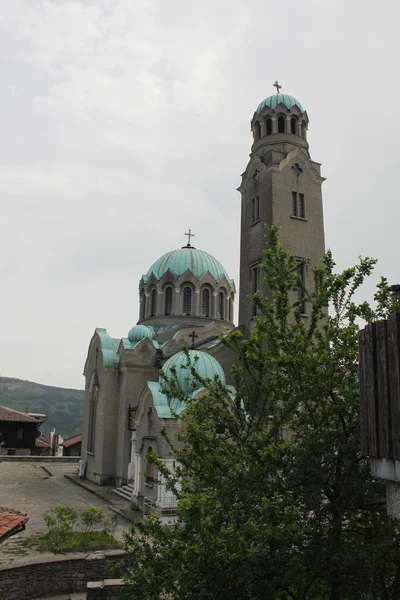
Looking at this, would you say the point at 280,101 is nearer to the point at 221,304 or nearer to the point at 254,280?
the point at 254,280

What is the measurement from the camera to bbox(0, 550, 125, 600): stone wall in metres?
10.1

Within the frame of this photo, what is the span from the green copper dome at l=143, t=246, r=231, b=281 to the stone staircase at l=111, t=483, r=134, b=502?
12.5 metres

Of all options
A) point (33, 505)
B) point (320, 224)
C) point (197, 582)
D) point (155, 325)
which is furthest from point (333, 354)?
point (155, 325)

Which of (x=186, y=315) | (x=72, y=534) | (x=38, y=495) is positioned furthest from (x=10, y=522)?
(x=186, y=315)

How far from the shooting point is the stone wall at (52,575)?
33.2ft

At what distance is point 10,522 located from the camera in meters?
8.83

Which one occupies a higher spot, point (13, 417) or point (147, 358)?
point (147, 358)

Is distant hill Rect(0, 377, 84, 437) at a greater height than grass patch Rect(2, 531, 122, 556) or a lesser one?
greater

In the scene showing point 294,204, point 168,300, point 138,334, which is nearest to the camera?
point 294,204

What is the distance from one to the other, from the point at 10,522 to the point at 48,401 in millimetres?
158604

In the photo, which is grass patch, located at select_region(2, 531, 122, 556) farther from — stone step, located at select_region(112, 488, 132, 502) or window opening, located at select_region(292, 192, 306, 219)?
window opening, located at select_region(292, 192, 306, 219)

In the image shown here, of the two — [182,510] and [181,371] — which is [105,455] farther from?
[182,510]

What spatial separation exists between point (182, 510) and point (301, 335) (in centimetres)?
299

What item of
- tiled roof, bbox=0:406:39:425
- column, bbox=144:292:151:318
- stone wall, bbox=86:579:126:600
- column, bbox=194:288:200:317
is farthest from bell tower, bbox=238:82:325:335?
tiled roof, bbox=0:406:39:425
